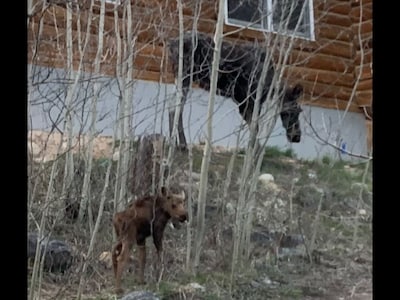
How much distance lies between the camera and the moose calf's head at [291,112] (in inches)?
107

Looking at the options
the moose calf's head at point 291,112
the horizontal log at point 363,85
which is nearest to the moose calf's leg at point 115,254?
the moose calf's head at point 291,112

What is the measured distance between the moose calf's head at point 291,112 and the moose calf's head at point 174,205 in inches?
29.8

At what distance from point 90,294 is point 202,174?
0.64 m

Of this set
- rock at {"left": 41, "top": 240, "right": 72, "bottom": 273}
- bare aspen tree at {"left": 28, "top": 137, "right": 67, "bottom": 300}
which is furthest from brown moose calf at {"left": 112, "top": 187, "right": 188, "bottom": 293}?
bare aspen tree at {"left": 28, "top": 137, "right": 67, "bottom": 300}

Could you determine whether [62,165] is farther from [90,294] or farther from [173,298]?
[173,298]

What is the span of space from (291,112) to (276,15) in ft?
1.38

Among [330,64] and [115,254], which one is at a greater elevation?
[330,64]

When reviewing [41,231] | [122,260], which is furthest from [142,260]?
[41,231]

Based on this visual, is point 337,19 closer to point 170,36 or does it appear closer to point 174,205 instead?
point 170,36

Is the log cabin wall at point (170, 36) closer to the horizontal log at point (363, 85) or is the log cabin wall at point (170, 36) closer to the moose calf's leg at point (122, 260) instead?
the horizontal log at point (363, 85)

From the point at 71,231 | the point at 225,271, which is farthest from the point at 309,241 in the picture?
the point at 71,231

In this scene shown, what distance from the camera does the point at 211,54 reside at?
8.00ft

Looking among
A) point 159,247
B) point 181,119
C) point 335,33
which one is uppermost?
point 335,33

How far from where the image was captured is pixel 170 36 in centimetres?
238
